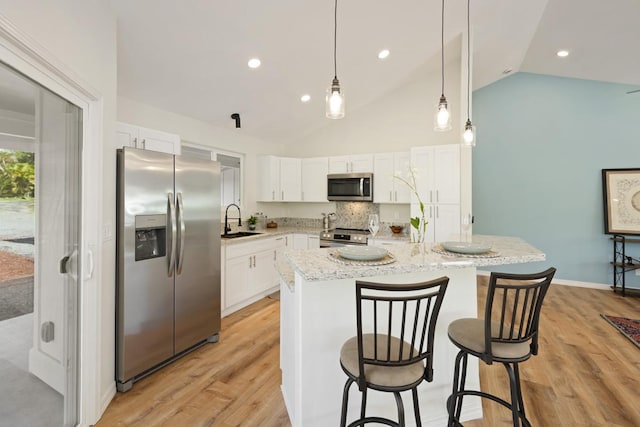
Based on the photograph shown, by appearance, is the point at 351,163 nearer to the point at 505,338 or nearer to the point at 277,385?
the point at 277,385

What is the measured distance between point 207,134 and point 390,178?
2785 mm

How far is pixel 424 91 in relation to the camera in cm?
483

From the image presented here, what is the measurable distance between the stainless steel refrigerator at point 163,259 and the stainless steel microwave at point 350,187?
233cm

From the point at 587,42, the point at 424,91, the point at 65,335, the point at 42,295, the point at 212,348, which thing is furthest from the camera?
the point at 424,91

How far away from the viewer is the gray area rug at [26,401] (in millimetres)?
1344

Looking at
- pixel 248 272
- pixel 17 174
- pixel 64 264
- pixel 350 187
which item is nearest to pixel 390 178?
pixel 350 187

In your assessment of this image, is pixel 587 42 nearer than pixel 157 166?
No

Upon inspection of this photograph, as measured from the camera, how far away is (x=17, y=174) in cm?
138

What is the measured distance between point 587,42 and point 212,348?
18.5 ft

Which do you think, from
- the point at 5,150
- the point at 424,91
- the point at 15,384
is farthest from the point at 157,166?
the point at 424,91

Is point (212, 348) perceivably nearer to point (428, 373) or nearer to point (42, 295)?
point (42, 295)

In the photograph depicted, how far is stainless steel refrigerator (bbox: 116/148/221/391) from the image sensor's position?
7.34 feet

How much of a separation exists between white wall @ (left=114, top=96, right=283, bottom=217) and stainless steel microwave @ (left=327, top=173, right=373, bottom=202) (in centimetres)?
133

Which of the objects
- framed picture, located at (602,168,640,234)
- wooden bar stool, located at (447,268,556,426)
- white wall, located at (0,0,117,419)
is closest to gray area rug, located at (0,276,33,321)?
white wall, located at (0,0,117,419)
